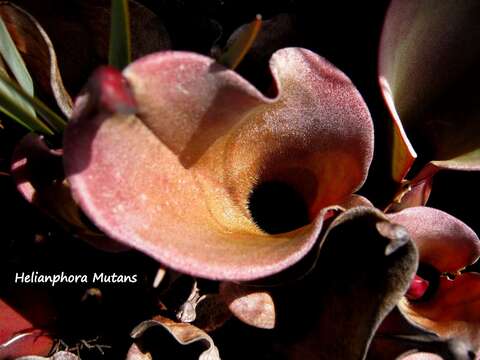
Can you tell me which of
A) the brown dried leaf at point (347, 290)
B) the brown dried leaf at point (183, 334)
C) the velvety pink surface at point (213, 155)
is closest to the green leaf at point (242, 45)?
the velvety pink surface at point (213, 155)

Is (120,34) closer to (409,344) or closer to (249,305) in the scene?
(249,305)

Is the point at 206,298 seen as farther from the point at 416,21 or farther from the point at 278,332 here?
the point at 416,21

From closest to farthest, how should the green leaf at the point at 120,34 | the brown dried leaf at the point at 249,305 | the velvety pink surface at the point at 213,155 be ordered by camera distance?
the velvety pink surface at the point at 213,155, the green leaf at the point at 120,34, the brown dried leaf at the point at 249,305

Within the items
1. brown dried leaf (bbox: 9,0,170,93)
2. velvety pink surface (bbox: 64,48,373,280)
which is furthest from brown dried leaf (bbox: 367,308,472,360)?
brown dried leaf (bbox: 9,0,170,93)

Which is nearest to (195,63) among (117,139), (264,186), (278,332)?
(117,139)

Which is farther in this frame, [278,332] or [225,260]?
[278,332]

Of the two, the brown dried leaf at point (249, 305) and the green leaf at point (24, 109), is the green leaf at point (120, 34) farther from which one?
the brown dried leaf at point (249, 305)

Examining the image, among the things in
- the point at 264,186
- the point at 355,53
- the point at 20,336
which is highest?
the point at 355,53

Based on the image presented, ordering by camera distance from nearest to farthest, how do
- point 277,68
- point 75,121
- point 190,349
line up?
1. point 75,121
2. point 277,68
3. point 190,349
